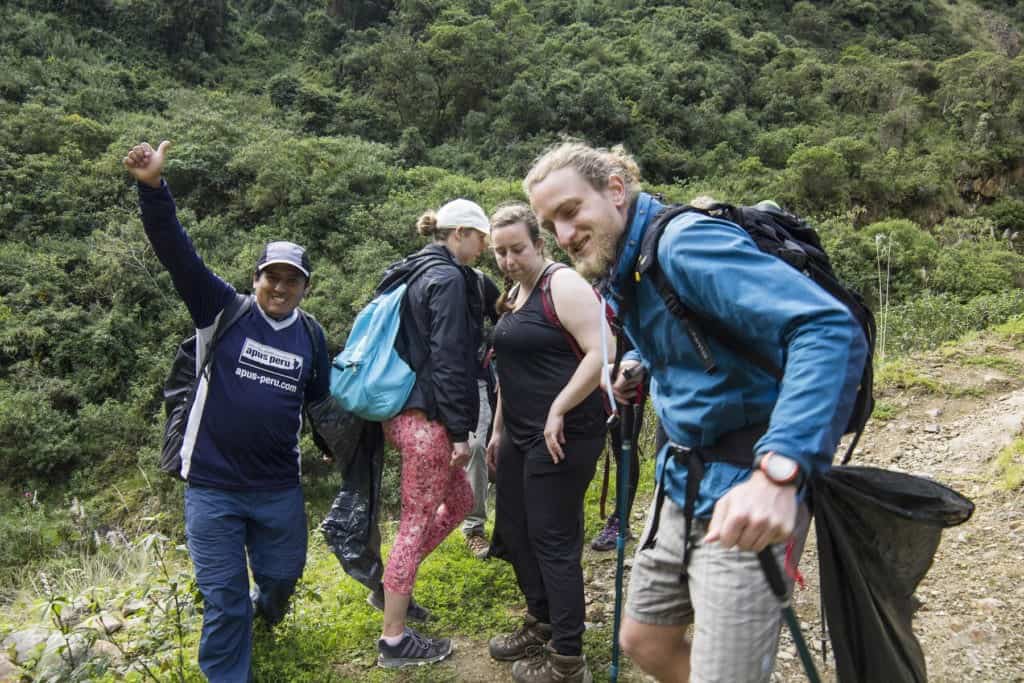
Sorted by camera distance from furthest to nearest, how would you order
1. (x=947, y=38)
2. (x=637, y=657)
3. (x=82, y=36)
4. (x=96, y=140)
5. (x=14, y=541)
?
(x=947, y=38) < (x=82, y=36) < (x=96, y=140) < (x=14, y=541) < (x=637, y=657)

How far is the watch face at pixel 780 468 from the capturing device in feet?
3.61

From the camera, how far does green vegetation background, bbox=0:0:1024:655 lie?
42.4ft

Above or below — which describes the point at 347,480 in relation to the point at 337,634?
above

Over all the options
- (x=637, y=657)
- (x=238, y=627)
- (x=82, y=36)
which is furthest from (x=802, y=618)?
(x=82, y=36)

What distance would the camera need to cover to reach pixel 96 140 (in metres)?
19.1

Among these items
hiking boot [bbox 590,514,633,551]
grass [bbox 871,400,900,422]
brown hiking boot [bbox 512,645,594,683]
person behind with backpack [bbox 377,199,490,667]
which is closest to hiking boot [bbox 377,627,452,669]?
person behind with backpack [bbox 377,199,490,667]

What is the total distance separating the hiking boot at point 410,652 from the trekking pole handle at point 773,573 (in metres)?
1.94

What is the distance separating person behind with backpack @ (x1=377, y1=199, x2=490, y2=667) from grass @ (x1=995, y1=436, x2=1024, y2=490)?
3.27 m

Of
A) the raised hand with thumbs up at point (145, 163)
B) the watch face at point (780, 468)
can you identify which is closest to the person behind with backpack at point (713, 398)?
the watch face at point (780, 468)

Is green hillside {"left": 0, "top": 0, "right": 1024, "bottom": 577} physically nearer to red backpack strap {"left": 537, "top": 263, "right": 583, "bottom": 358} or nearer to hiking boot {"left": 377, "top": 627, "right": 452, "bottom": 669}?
red backpack strap {"left": 537, "top": 263, "right": 583, "bottom": 358}

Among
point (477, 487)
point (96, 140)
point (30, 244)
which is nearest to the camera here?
point (477, 487)

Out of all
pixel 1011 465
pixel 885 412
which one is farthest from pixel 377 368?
pixel 885 412

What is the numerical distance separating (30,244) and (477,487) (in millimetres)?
16888

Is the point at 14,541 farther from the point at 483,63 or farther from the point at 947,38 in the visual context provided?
the point at 947,38
